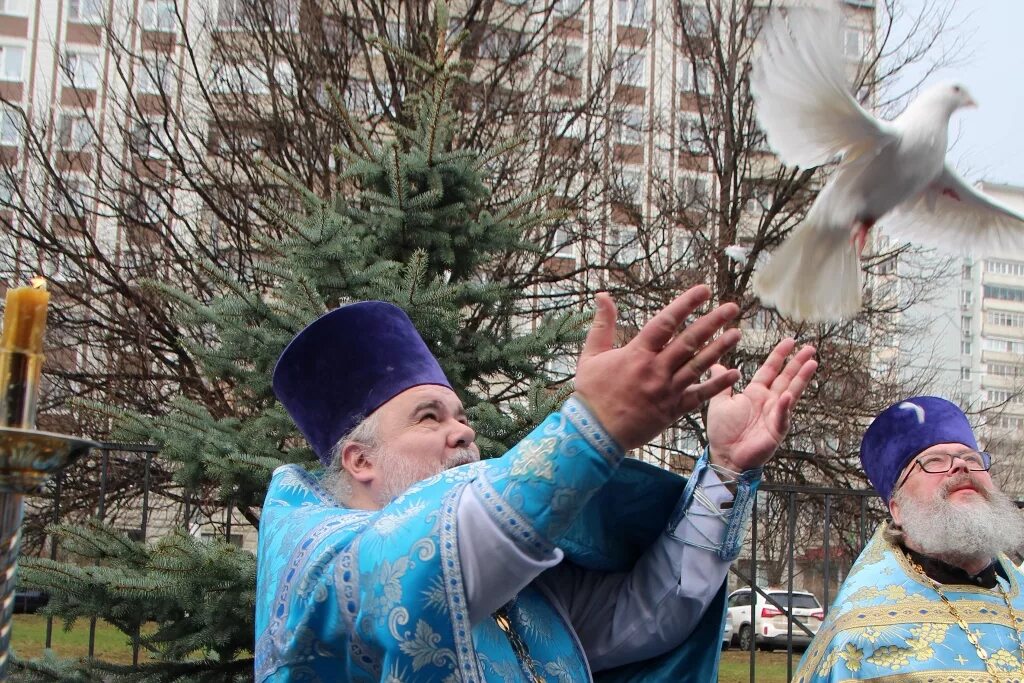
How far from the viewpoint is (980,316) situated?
298ft

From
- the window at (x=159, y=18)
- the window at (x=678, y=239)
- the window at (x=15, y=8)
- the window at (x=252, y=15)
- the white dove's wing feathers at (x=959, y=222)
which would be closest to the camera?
the white dove's wing feathers at (x=959, y=222)

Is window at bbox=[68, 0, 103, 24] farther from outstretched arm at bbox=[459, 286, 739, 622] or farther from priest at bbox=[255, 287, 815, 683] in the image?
outstretched arm at bbox=[459, 286, 739, 622]

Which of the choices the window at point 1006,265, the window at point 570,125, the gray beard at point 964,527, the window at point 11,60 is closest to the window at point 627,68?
the window at point 570,125

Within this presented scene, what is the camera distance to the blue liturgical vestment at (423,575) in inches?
65.3

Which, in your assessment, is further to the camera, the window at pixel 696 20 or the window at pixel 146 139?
the window at pixel 696 20

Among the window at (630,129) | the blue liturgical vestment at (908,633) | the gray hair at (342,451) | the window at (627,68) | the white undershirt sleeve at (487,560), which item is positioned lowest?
the blue liturgical vestment at (908,633)

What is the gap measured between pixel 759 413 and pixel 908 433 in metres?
2.13

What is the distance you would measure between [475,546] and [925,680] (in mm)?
2438

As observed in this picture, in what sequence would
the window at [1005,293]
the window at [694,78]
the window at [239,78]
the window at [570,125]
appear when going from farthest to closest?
the window at [1005,293], the window at [694,78], the window at [570,125], the window at [239,78]

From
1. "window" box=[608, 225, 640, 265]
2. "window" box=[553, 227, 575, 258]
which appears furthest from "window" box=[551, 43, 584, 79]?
"window" box=[608, 225, 640, 265]

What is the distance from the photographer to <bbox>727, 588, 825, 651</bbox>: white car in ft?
41.8

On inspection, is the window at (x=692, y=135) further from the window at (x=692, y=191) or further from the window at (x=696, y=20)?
the window at (x=696, y=20)

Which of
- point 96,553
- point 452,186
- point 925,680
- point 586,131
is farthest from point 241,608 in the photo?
point 586,131

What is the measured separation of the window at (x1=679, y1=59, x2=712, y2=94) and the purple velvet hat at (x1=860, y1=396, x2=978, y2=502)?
395 inches
